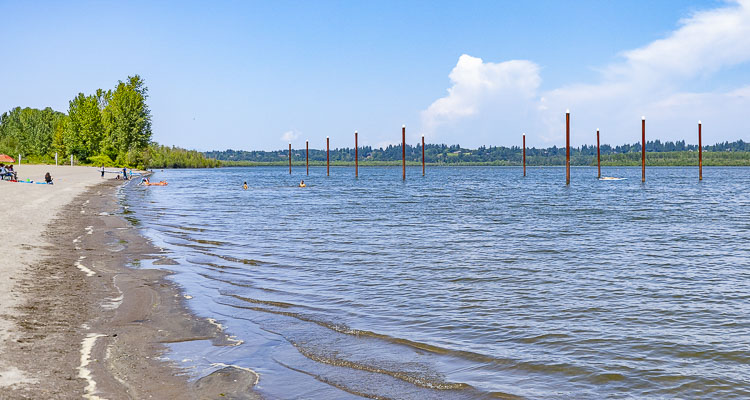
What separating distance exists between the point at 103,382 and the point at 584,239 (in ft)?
66.1

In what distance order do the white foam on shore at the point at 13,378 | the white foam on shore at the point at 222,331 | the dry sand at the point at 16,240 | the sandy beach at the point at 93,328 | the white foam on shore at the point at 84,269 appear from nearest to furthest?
the white foam on shore at the point at 13,378
the sandy beach at the point at 93,328
the white foam on shore at the point at 222,331
the dry sand at the point at 16,240
the white foam on shore at the point at 84,269

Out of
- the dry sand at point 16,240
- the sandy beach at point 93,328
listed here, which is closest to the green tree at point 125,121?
the dry sand at point 16,240

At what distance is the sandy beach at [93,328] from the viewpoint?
6629 millimetres

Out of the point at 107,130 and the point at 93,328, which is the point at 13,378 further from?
the point at 107,130

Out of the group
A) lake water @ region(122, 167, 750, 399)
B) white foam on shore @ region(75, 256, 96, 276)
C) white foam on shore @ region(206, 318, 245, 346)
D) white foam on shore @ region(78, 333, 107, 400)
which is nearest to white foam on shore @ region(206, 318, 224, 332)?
white foam on shore @ region(206, 318, 245, 346)

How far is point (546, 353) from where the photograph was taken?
8.66 meters

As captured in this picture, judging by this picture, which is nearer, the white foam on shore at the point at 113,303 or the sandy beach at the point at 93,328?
the sandy beach at the point at 93,328

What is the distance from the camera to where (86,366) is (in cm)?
717

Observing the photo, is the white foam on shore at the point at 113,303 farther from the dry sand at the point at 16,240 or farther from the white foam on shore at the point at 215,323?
the white foam on shore at the point at 215,323

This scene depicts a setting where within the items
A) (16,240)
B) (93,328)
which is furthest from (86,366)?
(16,240)

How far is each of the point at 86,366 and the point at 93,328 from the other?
2010mm

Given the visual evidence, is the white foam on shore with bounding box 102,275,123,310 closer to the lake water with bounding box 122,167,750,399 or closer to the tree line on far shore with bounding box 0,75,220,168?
the lake water with bounding box 122,167,750,399

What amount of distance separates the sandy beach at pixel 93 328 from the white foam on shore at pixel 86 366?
0.04 feet

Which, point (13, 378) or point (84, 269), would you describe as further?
point (84, 269)
